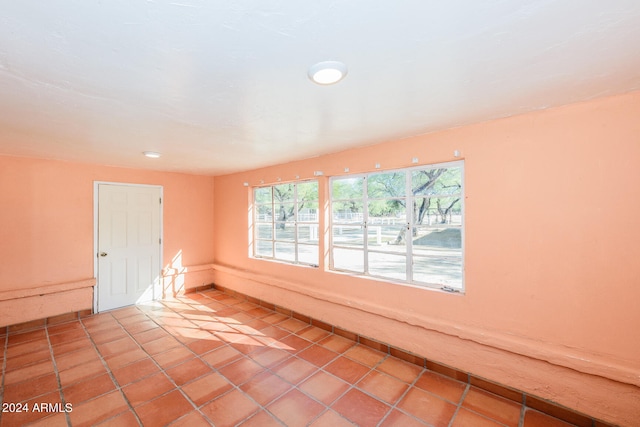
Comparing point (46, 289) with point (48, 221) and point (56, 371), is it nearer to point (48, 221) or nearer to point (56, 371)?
point (48, 221)

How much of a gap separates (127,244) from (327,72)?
4.54 m

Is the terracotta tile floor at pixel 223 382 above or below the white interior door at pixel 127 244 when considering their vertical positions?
below

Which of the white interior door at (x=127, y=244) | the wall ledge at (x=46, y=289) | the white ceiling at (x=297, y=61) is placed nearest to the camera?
the white ceiling at (x=297, y=61)

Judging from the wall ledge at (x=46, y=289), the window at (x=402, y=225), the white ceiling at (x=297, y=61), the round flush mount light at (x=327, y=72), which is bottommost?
the wall ledge at (x=46, y=289)

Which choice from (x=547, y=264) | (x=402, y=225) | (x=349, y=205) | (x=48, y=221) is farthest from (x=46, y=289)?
(x=547, y=264)

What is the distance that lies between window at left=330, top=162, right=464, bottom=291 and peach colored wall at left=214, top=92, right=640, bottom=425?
173 mm

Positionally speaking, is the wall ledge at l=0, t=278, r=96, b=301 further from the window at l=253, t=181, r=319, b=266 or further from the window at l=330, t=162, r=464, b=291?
the window at l=330, t=162, r=464, b=291

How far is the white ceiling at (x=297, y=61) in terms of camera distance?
103 centimetres

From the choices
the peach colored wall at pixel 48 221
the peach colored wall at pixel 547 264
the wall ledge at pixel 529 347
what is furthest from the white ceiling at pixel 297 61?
the wall ledge at pixel 529 347

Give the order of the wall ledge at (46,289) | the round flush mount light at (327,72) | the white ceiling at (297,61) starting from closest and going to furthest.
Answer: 1. the white ceiling at (297,61)
2. the round flush mount light at (327,72)
3. the wall ledge at (46,289)

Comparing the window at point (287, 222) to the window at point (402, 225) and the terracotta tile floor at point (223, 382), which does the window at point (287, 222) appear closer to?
the window at point (402, 225)

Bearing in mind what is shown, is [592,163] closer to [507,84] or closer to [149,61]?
[507,84]

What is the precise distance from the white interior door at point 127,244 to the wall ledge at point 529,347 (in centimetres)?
355

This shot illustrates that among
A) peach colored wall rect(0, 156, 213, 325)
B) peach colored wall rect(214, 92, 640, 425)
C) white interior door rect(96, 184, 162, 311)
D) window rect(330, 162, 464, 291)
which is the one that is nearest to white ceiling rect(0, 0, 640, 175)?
peach colored wall rect(214, 92, 640, 425)
